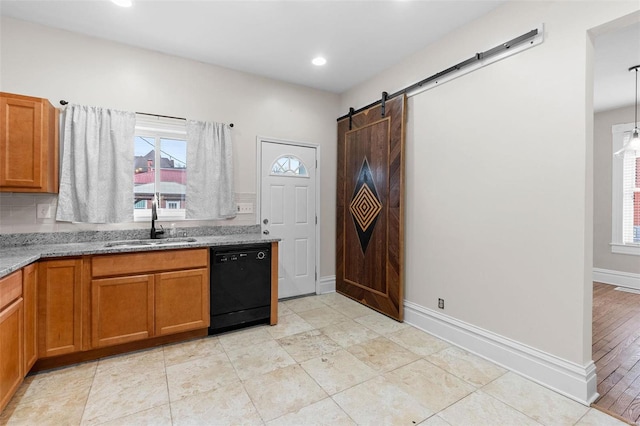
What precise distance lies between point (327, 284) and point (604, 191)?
4.82 m

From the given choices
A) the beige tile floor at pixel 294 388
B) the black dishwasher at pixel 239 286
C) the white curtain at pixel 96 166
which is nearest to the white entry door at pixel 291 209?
the black dishwasher at pixel 239 286

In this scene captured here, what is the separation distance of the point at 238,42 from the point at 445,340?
3.59 metres

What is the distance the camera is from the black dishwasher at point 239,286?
2.90m

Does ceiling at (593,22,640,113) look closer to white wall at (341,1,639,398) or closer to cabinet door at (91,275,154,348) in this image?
white wall at (341,1,639,398)

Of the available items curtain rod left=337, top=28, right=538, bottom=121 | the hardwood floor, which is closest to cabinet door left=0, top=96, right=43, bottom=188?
curtain rod left=337, top=28, right=538, bottom=121

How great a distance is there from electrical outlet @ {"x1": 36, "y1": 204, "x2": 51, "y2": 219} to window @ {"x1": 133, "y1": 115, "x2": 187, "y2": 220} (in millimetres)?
682

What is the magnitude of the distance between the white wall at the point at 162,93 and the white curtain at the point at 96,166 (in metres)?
0.13

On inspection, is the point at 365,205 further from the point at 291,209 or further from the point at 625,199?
the point at 625,199

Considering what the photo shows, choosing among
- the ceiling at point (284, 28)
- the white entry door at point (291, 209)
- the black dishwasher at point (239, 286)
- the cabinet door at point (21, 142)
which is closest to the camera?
the cabinet door at point (21, 142)

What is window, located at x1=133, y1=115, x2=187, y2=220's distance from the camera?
3168 millimetres

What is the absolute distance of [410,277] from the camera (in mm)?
3264

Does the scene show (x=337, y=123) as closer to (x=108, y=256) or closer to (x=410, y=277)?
(x=410, y=277)

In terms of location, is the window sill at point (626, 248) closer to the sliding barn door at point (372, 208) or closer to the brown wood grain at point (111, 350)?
the sliding barn door at point (372, 208)

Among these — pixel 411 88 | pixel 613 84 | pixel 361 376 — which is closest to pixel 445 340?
pixel 361 376
